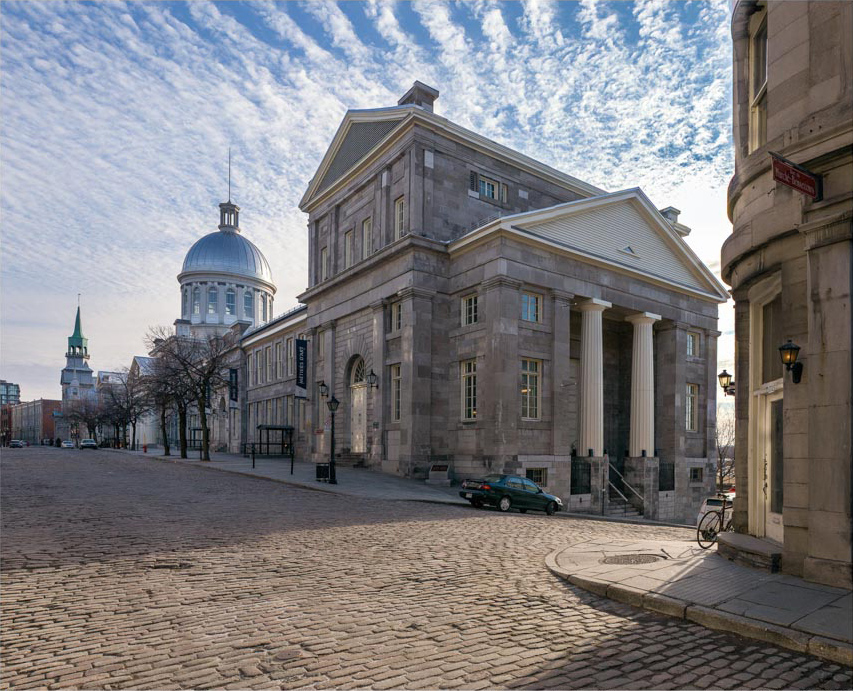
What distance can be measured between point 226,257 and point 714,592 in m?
90.7

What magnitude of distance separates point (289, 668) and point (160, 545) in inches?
252

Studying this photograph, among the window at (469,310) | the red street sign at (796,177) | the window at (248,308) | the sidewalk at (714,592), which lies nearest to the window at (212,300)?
the window at (248,308)

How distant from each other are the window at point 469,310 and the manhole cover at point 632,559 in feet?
63.6

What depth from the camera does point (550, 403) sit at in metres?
29.0

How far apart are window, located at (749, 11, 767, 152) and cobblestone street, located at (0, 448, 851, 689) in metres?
8.61

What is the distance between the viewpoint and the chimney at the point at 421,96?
3347cm

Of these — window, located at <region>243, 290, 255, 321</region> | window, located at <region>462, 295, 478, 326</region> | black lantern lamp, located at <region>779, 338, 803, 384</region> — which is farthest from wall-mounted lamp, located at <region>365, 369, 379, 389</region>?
window, located at <region>243, 290, 255, 321</region>

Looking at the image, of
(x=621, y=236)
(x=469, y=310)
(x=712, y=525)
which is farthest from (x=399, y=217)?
(x=712, y=525)

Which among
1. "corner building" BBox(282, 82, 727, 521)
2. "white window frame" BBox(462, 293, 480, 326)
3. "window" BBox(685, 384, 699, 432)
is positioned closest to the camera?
"corner building" BBox(282, 82, 727, 521)

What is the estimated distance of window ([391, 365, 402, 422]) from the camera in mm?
31422

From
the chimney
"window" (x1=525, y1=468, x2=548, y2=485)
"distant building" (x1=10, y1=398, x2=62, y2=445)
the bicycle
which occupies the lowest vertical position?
"distant building" (x1=10, y1=398, x2=62, y2=445)

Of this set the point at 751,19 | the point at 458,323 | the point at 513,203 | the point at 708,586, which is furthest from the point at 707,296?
the point at 708,586

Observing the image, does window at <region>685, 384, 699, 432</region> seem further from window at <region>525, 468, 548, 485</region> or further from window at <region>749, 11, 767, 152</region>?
window at <region>749, 11, 767, 152</region>

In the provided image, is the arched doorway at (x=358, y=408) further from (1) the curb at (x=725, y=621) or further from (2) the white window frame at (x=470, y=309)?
(1) the curb at (x=725, y=621)
